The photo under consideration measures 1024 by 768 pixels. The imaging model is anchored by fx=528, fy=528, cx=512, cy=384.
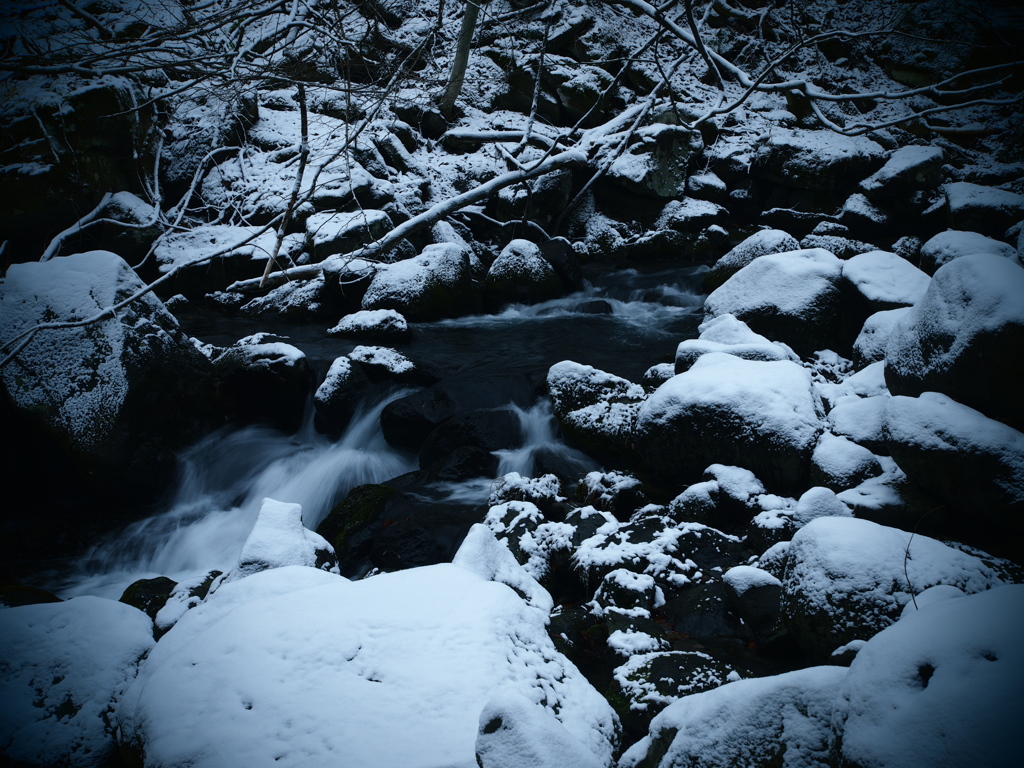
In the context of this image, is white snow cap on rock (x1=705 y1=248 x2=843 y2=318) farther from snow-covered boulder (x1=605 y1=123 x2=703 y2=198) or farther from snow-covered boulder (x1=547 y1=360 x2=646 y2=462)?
snow-covered boulder (x1=605 y1=123 x2=703 y2=198)

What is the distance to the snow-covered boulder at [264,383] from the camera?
21.0 feet

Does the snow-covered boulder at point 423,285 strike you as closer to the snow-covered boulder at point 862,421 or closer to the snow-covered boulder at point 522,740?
the snow-covered boulder at point 862,421

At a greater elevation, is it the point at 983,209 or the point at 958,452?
the point at 983,209

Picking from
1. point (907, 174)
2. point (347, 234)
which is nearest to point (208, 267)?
point (347, 234)

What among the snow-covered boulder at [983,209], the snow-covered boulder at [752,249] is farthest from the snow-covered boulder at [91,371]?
the snow-covered boulder at [983,209]

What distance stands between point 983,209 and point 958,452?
822cm

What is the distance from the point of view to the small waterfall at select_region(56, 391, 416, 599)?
4871 millimetres

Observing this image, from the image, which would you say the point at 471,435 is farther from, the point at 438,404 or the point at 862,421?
the point at 862,421

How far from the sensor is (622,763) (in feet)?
6.14

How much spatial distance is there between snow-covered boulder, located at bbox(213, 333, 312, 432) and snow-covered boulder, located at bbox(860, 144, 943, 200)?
11643 millimetres

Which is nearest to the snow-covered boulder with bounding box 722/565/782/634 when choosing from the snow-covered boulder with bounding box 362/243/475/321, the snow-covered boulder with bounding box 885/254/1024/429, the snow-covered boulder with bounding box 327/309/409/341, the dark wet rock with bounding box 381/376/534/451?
the snow-covered boulder with bounding box 885/254/1024/429

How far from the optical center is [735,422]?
13.6ft

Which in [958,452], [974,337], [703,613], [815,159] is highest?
[815,159]

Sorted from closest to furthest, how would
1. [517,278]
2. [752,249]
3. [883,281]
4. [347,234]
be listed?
[883,281] → [752,249] → [517,278] → [347,234]
